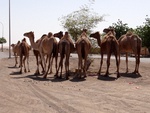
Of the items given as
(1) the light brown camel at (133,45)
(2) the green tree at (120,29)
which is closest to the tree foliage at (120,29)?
(2) the green tree at (120,29)

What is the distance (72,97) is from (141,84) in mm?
5035

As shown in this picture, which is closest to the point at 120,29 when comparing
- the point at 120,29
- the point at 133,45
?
the point at 120,29

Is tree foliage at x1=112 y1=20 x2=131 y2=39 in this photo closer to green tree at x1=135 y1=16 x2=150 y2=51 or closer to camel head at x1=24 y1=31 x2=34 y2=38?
green tree at x1=135 y1=16 x2=150 y2=51

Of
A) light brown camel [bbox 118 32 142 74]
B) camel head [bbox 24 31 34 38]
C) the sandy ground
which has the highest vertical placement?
camel head [bbox 24 31 34 38]

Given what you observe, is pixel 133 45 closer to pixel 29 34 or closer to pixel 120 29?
pixel 29 34

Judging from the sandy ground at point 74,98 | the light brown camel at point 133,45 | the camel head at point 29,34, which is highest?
the camel head at point 29,34

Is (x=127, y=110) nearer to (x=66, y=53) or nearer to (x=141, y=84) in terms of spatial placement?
(x=141, y=84)

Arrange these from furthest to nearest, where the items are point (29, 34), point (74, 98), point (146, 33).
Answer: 1. point (146, 33)
2. point (29, 34)
3. point (74, 98)

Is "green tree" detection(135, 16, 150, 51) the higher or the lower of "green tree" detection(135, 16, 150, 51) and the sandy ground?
the higher

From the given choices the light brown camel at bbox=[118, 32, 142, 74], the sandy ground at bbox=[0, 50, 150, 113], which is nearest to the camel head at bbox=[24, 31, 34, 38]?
the light brown camel at bbox=[118, 32, 142, 74]

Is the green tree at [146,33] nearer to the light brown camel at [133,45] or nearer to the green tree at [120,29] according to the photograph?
the green tree at [120,29]

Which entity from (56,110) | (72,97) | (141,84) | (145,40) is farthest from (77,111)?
(145,40)

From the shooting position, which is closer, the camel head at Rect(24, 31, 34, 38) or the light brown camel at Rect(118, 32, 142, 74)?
the light brown camel at Rect(118, 32, 142, 74)

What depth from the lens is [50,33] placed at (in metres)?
18.5
